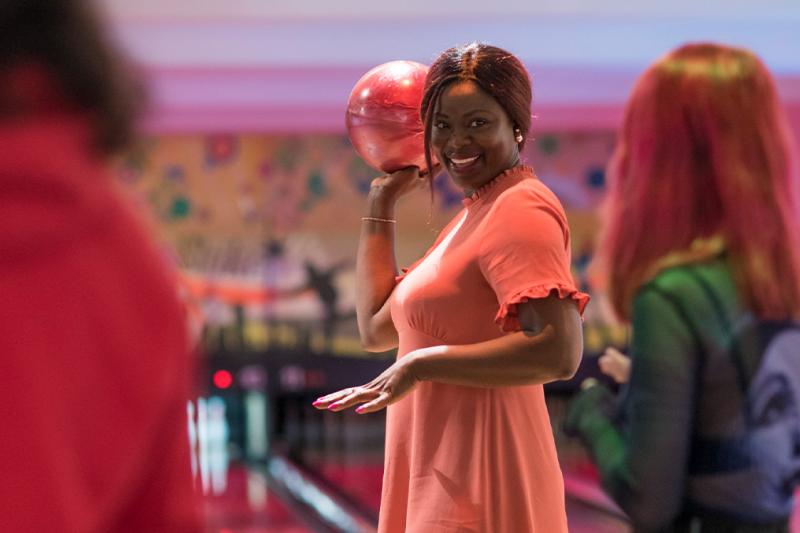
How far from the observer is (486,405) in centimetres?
167

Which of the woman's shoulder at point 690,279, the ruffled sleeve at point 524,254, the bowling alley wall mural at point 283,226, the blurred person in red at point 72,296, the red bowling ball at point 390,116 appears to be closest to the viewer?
the blurred person in red at point 72,296

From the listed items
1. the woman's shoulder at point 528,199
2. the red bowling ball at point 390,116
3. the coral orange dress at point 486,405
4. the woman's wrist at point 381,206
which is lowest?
the coral orange dress at point 486,405

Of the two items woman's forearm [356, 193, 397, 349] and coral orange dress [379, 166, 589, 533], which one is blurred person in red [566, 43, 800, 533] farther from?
woman's forearm [356, 193, 397, 349]

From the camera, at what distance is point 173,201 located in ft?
25.0

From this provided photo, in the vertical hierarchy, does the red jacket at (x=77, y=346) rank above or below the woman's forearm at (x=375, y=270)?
above

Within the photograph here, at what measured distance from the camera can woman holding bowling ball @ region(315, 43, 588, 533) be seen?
1591 millimetres

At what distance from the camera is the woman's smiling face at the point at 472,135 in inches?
67.4

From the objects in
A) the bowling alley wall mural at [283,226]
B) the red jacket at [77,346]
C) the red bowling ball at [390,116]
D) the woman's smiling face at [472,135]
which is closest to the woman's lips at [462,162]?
the woman's smiling face at [472,135]

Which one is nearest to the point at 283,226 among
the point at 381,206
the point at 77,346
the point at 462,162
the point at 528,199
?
the point at 381,206

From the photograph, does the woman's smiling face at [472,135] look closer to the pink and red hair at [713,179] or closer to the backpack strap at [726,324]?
the pink and red hair at [713,179]

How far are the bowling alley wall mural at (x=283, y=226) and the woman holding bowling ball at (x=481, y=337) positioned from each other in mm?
5734

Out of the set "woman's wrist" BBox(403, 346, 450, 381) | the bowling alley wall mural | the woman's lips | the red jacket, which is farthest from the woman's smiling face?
the bowling alley wall mural

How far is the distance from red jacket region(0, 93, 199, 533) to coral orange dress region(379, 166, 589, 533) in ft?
3.07

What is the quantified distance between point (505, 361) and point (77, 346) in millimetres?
978
